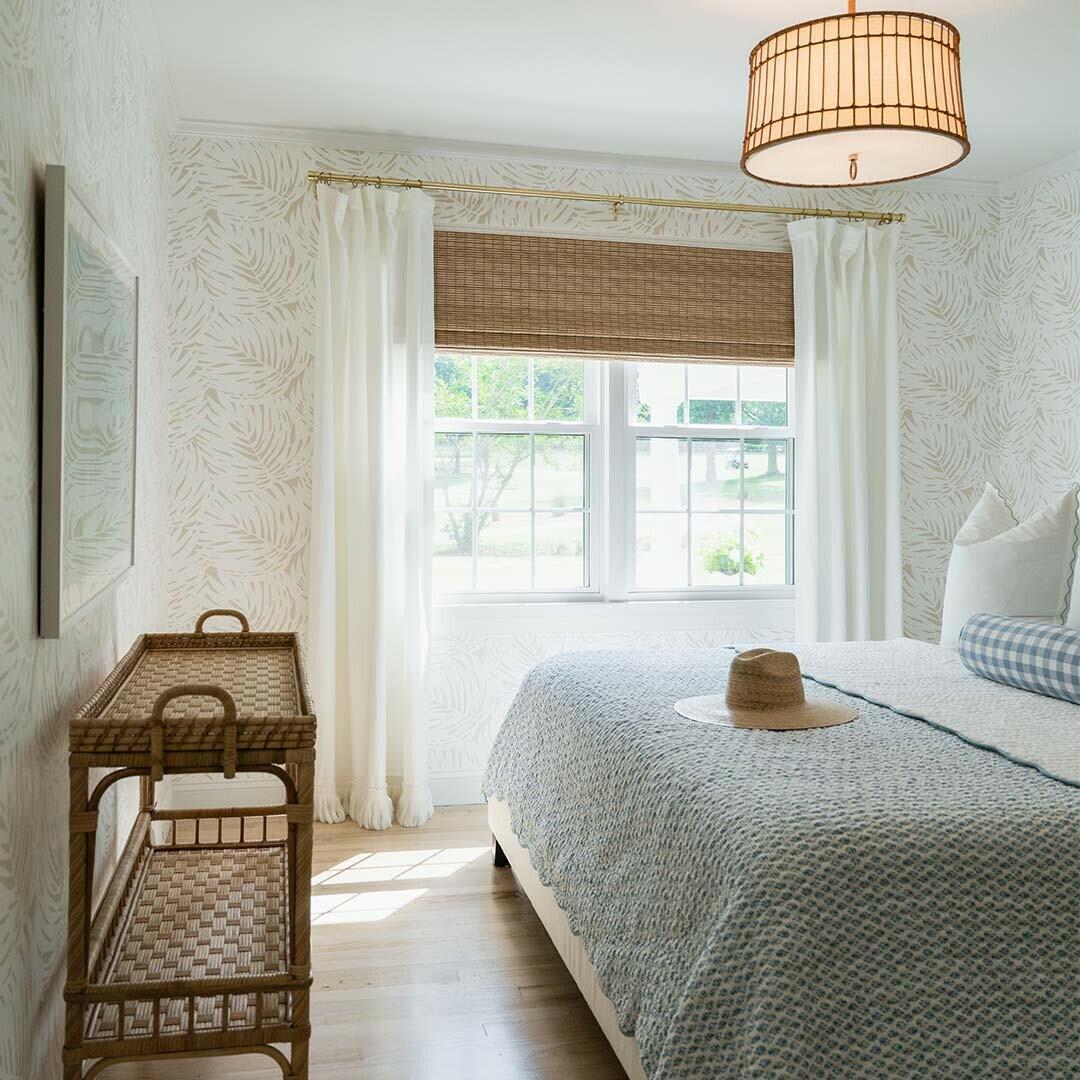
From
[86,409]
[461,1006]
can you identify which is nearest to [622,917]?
[461,1006]

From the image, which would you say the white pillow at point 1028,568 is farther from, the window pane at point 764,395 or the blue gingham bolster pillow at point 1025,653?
the window pane at point 764,395

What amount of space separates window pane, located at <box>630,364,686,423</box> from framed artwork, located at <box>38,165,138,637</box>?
2306 mm

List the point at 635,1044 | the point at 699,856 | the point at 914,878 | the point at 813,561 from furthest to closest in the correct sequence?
the point at 813,561 → the point at 635,1044 → the point at 699,856 → the point at 914,878

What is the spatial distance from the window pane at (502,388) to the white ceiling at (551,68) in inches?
33.9

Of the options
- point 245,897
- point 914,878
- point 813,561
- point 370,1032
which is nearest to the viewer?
point 914,878

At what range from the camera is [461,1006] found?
Result: 2500 millimetres

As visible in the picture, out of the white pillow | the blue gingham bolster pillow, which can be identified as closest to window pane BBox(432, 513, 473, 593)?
the white pillow

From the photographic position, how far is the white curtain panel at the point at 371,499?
3.87 m

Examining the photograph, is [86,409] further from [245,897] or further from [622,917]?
[622,917]

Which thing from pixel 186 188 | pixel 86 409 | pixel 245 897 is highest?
pixel 186 188

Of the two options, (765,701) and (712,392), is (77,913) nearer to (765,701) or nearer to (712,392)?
(765,701)

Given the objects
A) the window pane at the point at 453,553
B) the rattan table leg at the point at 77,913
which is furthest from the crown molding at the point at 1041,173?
the rattan table leg at the point at 77,913

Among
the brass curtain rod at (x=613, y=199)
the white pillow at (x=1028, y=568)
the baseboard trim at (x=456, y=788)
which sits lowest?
the baseboard trim at (x=456, y=788)

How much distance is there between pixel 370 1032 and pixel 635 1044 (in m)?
0.80
